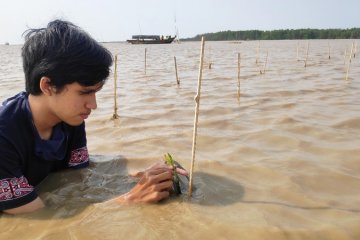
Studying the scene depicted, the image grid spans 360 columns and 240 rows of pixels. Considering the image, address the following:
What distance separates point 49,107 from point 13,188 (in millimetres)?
576

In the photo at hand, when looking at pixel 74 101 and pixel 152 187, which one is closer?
pixel 74 101

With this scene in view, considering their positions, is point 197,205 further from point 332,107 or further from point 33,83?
point 332,107

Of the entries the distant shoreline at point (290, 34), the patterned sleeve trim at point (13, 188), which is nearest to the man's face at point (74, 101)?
the patterned sleeve trim at point (13, 188)

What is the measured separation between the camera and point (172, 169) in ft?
8.69

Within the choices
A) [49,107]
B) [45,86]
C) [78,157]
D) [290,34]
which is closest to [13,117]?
[49,107]

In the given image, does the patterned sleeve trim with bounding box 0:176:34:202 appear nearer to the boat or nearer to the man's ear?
the man's ear

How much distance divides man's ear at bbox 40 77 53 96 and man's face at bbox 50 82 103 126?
0.14 ft

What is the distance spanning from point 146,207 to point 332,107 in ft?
13.6

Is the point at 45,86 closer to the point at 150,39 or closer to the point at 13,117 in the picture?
the point at 13,117

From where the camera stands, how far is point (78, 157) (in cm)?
334

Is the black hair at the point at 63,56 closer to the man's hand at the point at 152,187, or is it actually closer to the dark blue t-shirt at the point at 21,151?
the dark blue t-shirt at the point at 21,151

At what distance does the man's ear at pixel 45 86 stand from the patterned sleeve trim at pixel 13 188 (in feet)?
1.97

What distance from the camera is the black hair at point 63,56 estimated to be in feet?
7.25

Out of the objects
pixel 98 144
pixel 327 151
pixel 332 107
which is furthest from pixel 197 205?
pixel 332 107
